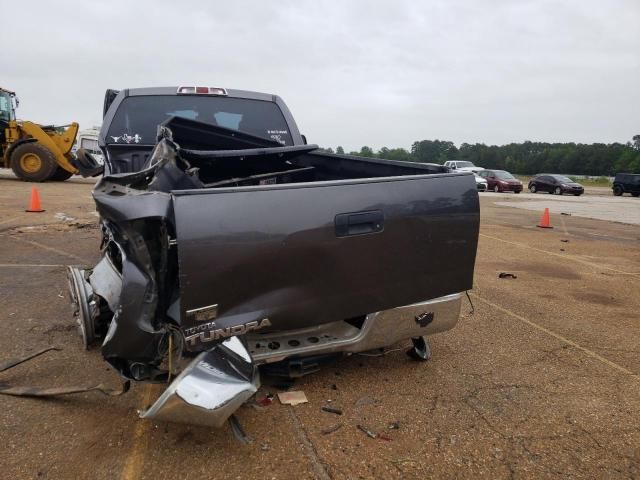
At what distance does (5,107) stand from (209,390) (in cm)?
2089

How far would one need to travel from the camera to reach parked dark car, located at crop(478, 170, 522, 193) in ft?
96.7

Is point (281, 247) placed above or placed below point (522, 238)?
above

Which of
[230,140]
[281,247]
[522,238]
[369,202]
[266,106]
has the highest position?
[266,106]

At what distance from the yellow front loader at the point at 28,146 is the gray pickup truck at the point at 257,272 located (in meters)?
18.1

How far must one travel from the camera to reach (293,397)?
9.87 feet

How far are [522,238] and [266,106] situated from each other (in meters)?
7.27

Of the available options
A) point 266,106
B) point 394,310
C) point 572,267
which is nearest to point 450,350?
point 394,310

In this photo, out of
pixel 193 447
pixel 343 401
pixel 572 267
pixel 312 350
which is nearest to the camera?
pixel 193 447

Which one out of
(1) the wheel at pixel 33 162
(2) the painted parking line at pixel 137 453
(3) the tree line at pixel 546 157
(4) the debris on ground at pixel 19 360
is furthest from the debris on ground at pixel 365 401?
(3) the tree line at pixel 546 157

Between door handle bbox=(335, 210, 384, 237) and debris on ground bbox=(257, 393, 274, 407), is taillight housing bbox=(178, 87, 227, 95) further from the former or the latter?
debris on ground bbox=(257, 393, 274, 407)

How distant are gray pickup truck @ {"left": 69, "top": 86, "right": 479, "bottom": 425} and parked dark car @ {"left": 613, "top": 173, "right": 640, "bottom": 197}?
3440 cm

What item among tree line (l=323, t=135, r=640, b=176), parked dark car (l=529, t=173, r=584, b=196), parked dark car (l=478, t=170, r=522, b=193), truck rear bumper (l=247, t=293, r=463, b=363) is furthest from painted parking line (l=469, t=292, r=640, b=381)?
tree line (l=323, t=135, r=640, b=176)

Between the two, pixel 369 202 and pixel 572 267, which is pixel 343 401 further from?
pixel 572 267

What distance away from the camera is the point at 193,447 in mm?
2473
